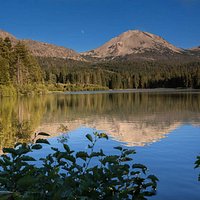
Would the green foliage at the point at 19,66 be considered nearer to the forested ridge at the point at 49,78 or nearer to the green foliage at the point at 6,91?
the forested ridge at the point at 49,78

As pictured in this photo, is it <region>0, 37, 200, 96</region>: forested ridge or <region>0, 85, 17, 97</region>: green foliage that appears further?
<region>0, 37, 200, 96</region>: forested ridge

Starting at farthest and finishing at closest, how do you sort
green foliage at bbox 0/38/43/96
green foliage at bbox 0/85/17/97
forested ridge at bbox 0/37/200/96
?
green foliage at bbox 0/38/43/96 < forested ridge at bbox 0/37/200/96 < green foliage at bbox 0/85/17/97

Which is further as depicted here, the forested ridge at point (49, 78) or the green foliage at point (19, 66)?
the green foliage at point (19, 66)

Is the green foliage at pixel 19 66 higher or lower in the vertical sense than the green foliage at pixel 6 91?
higher

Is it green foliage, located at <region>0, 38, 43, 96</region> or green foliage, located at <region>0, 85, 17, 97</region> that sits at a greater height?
green foliage, located at <region>0, 38, 43, 96</region>

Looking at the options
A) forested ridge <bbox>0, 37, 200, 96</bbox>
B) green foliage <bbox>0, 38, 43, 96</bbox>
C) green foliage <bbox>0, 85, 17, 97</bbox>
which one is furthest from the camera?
green foliage <bbox>0, 38, 43, 96</bbox>

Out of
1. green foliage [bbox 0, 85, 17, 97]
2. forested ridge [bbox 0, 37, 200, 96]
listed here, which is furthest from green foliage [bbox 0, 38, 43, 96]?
green foliage [bbox 0, 85, 17, 97]

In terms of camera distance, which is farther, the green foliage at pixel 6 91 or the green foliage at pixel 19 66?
the green foliage at pixel 19 66

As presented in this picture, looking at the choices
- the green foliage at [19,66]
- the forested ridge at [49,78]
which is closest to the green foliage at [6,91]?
the forested ridge at [49,78]

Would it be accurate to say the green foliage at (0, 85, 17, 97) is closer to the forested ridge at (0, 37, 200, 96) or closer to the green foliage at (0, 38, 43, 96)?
the forested ridge at (0, 37, 200, 96)

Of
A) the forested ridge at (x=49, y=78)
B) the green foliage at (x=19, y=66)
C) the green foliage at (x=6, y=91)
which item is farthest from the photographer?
the green foliage at (x=19, y=66)

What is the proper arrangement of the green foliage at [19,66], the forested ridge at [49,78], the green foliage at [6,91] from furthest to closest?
1. the green foliage at [19,66]
2. the forested ridge at [49,78]
3. the green foliage at [6,91]

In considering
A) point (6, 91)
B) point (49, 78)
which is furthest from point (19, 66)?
point (49, 78)

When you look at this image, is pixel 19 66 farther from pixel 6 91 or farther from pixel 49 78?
pixel 49 78
